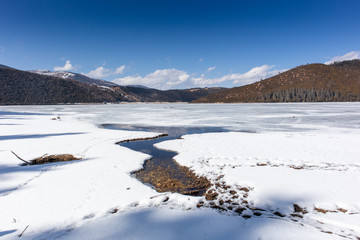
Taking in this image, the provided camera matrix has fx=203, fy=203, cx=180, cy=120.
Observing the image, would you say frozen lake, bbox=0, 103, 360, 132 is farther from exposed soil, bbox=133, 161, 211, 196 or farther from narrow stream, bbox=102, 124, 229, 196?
exposed soil, bbox=133, 161, 211, 196

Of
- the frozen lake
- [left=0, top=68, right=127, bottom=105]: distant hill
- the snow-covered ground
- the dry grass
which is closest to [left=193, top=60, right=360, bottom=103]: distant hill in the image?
the frozen lake

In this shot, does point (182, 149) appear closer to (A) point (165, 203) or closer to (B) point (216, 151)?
(B) point (216, 151)

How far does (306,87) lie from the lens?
11881 centimetres

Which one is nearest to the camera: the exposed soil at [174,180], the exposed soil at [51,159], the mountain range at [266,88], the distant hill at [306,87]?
the exposed soil at [174,180]

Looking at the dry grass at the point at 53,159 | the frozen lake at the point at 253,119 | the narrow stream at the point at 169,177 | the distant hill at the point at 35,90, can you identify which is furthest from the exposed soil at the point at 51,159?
the distant hill at the point at 35,90

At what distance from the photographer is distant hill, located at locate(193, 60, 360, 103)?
105m

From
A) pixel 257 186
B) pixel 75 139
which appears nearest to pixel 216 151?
pixel 257 186

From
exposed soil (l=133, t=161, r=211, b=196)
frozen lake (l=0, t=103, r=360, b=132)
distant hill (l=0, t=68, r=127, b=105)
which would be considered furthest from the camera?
distant hill (l=0, t=68, r=127, b=105)

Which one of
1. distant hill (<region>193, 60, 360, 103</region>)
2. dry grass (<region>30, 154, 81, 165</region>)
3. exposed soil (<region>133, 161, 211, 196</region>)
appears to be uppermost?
distant hill (<region>193, 60, 360, 103</region>)

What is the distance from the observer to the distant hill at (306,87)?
104562 mm

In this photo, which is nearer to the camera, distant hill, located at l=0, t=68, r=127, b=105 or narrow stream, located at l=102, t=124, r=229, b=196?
narrow stream, located at l=102, t=124, r=229, b=196

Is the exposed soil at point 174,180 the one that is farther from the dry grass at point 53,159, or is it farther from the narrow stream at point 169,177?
the dry grass at point 53,159

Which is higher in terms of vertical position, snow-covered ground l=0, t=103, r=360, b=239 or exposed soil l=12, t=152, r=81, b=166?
exposed soil l=12, t=152, r=81, b=166

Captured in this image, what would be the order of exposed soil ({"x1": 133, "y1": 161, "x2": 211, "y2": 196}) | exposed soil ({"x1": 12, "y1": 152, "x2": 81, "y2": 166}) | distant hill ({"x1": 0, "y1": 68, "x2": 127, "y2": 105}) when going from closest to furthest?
exposed soil ({"x1": 133, "y1": 161, "x2": 211, "y2": 196}) → exposed soil ({"x1": 12, "y1": 152, "x2": 81, "y2": 166}) → distant hill ({"x1": 0, "y1": 68, "x2": 127, "y2": 105})
